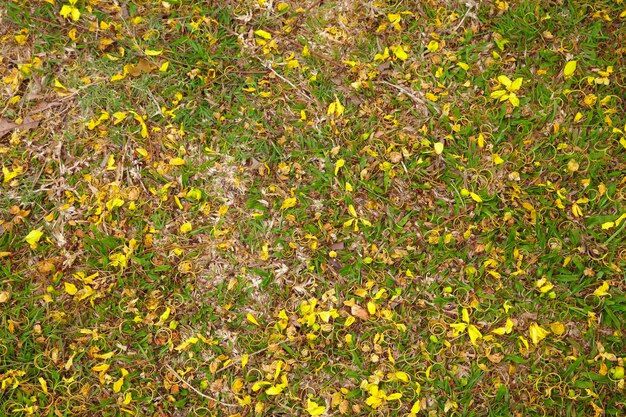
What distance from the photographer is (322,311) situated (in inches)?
103

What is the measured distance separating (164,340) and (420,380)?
132cm

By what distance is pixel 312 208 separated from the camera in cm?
271

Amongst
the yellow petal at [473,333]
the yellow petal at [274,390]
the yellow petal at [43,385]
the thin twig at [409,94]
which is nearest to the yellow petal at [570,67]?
the thin twig at [409,94]

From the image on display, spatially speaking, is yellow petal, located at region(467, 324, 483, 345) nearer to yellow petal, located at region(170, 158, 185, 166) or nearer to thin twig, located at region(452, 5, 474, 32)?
thin twig, located at region(452, 5, 474, 32)

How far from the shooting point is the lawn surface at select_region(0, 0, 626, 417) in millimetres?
2566

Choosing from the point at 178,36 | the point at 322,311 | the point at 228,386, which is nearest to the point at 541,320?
the point at 322,311

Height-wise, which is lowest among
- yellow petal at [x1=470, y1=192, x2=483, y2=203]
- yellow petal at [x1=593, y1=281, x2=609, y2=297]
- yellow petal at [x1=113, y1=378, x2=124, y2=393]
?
yellow petal at [x1=113, y1=378, x2=124, y2=393]

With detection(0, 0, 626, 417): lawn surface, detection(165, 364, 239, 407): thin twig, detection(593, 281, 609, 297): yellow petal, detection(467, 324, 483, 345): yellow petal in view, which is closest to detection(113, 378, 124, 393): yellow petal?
detection(0, 0, 626, 417): lawn surface

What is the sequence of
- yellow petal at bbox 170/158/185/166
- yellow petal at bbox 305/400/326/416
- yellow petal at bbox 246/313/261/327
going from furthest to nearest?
1. yellow petal at bbox 170/158/185/166
2. yellow petal at bbox 246/313/261/327
3. yellow petal at bbox 305/400/326/416

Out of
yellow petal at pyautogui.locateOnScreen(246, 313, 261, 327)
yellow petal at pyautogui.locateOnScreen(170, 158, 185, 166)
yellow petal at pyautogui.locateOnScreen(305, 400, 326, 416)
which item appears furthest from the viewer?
yellow petal at pyautogui.locateOnScreen(170, 158, 185, 166)

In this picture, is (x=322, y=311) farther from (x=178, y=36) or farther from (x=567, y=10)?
(x=567, y=10)

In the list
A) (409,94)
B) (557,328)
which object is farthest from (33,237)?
(557,328)

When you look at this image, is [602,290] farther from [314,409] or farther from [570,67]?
[314,409]

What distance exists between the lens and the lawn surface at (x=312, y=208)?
257cm
